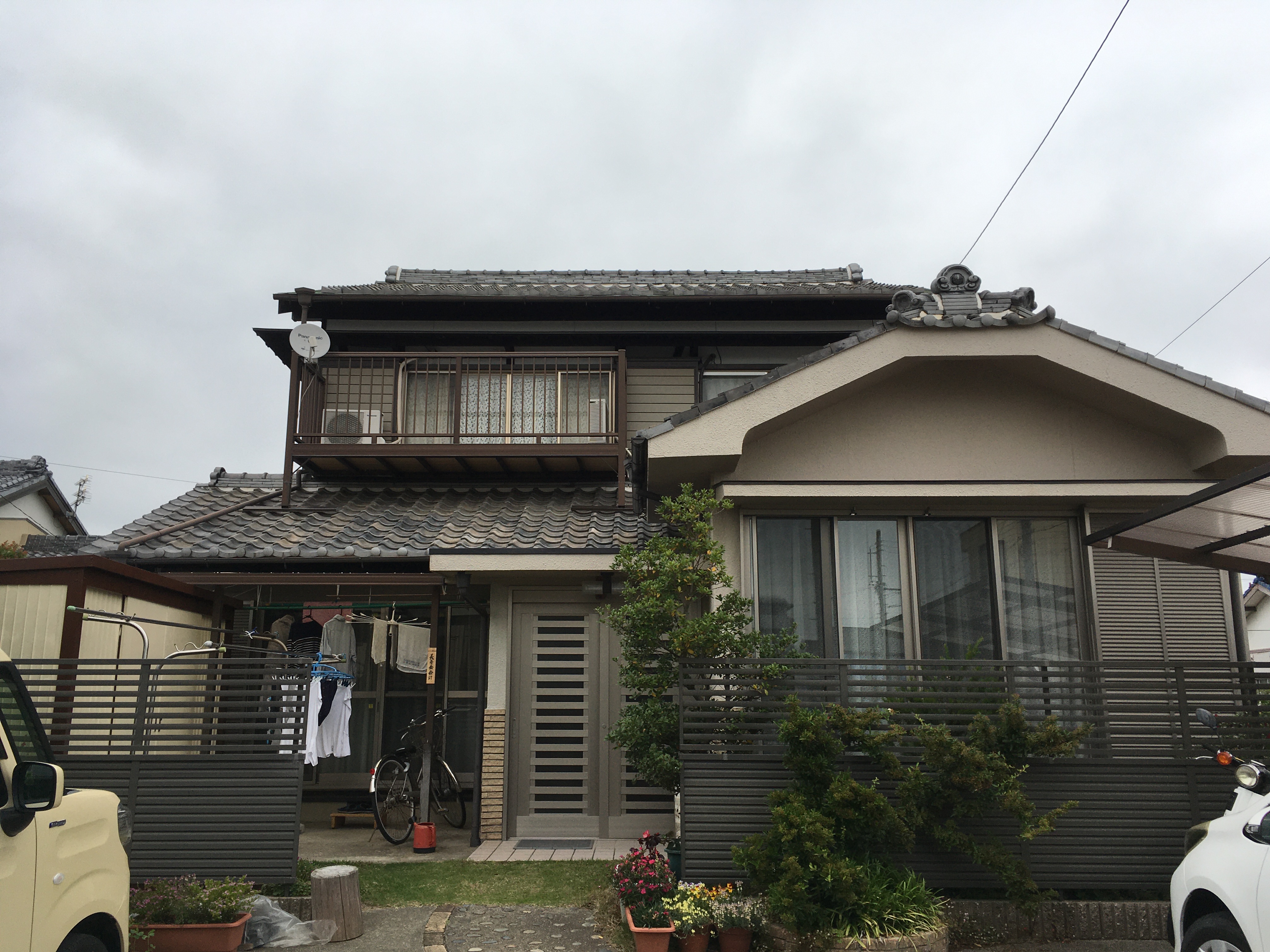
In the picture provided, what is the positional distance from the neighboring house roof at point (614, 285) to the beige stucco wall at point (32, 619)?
254 inches

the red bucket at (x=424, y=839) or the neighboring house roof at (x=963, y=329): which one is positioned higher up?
the neighboring house roof at (x=963, y=329)

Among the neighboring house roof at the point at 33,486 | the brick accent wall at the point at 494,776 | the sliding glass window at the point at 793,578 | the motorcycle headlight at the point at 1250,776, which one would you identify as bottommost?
the brick accent wall at the point at 494,776

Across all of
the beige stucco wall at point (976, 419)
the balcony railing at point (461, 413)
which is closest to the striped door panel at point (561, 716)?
the beige stucco wall at point (976, 419)

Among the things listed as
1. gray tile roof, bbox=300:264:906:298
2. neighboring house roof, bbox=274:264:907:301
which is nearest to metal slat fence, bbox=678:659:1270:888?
neighboring house roof, bbox=274:264:907:301

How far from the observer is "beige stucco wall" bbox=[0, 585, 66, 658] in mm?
7539

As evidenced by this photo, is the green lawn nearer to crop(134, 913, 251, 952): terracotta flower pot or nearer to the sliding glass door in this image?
crop(134, 913, 251, 952): terracotta flower pot

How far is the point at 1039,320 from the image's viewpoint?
781 cm

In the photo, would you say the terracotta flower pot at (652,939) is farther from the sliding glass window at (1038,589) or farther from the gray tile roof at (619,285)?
the gray tile roof at (619,285)

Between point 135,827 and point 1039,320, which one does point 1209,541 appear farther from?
point 135,827

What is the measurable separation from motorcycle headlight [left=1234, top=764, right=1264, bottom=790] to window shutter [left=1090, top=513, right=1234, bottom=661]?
3373mm

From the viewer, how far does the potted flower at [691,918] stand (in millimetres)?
6180

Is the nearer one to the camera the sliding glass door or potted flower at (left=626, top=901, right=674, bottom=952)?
potted flower at (left=626, top=901, right=674, bottom=952)

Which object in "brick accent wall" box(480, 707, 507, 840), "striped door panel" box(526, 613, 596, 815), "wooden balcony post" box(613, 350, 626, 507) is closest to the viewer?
"brick accent wall" box(480, 707, 507, 840)

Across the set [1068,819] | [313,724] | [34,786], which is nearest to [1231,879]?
[1068,819]
